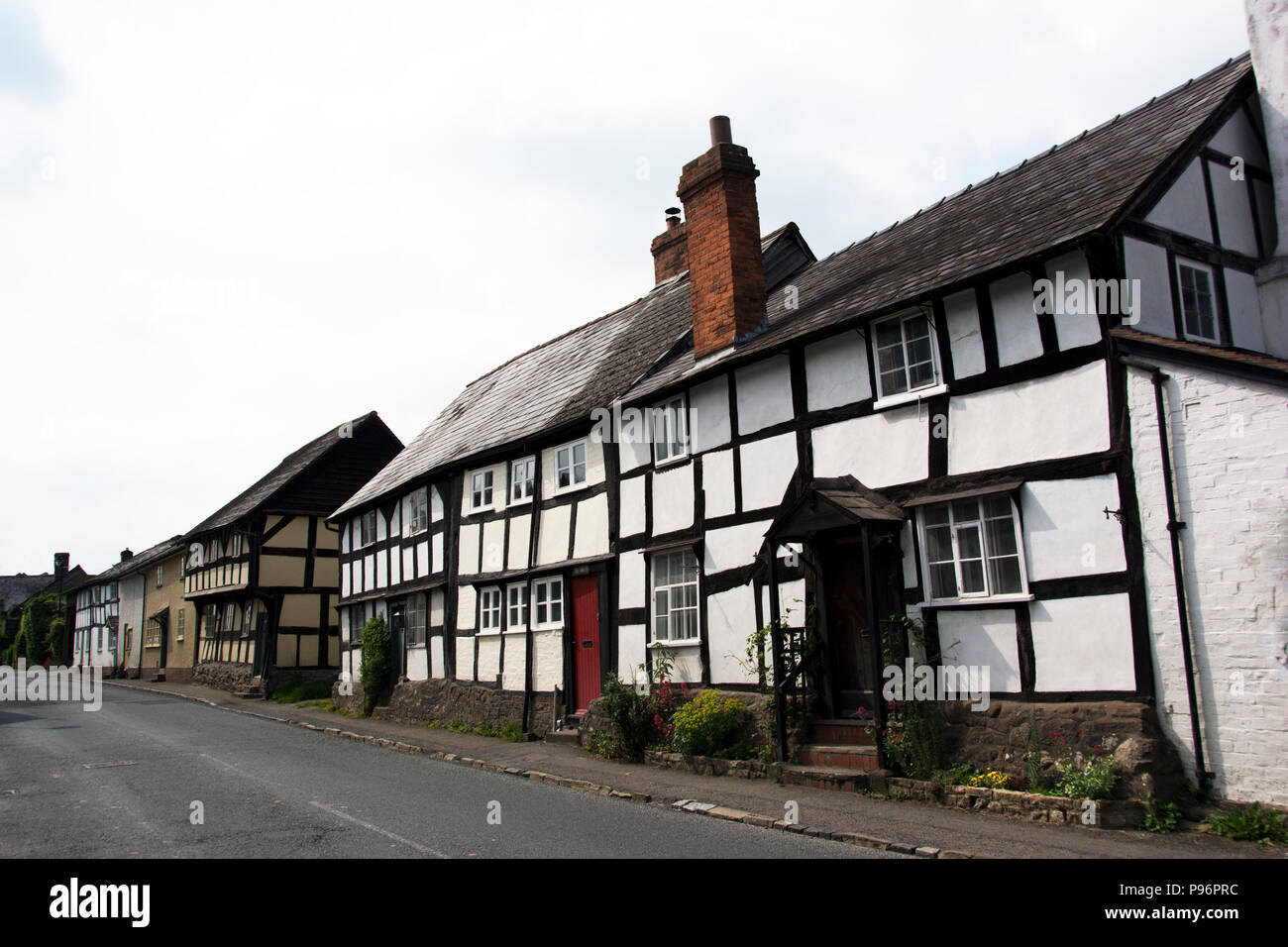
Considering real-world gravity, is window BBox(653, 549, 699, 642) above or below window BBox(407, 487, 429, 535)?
below

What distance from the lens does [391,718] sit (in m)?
21.2

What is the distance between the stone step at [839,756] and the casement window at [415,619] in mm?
12205

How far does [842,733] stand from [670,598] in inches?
158

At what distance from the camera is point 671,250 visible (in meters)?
23.2

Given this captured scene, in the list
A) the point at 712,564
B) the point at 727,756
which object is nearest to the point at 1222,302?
the point at 712,564

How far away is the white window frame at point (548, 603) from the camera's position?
16.9 m

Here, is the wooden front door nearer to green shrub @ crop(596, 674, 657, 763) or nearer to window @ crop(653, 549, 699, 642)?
window @ crop(653, 549, 699, 642)

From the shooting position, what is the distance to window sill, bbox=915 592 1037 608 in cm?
981

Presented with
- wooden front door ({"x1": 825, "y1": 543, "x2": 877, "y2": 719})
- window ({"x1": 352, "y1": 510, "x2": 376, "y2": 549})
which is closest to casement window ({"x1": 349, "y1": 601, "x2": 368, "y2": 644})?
window ({"x1": 352, "y1": 510, "x2": 376, "y2": 549})

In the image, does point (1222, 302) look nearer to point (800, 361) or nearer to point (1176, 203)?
point (1176, 203)

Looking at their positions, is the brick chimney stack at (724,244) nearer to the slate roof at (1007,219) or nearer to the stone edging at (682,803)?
the slate roof at (1007,219)

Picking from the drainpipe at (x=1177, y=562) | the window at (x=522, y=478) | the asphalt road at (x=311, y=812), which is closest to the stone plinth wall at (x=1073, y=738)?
the drainpipe at (x=1177, y=562)

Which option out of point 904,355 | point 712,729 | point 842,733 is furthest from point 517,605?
point 904,355

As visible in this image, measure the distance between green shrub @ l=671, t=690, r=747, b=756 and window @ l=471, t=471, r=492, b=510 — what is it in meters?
8.44
